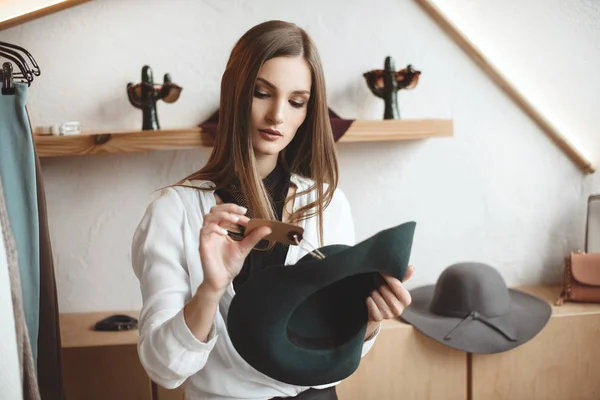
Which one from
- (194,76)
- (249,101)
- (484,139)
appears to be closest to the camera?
(249,101)

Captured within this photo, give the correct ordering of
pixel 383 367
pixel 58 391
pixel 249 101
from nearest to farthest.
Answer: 1. pixel 249 101
2. pixel 58 391
3. pixel 383 367

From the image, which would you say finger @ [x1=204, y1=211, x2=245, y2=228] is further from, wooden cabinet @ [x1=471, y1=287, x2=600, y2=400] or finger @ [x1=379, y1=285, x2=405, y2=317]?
wooden cabinet @ [x1=471, y1=287, x2=600, y2=400]

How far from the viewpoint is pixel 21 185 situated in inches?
40.0

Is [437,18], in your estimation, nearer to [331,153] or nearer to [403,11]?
[403,11]

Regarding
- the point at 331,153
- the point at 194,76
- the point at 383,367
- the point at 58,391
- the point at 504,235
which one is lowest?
the point at 383,367

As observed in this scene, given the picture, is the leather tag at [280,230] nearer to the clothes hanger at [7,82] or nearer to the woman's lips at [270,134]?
the woman's lips at [270,134]

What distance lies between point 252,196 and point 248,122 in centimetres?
13

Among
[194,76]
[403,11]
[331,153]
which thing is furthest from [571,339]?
[194,76]

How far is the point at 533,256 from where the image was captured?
1843 millimetres

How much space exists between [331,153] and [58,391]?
0.70 m

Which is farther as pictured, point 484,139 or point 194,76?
point 484,139

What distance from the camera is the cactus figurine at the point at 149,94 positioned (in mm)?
1497

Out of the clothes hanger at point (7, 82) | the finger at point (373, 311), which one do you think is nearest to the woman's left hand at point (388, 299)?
the finger at point (373, 311)

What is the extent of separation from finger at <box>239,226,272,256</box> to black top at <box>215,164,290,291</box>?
23cm
